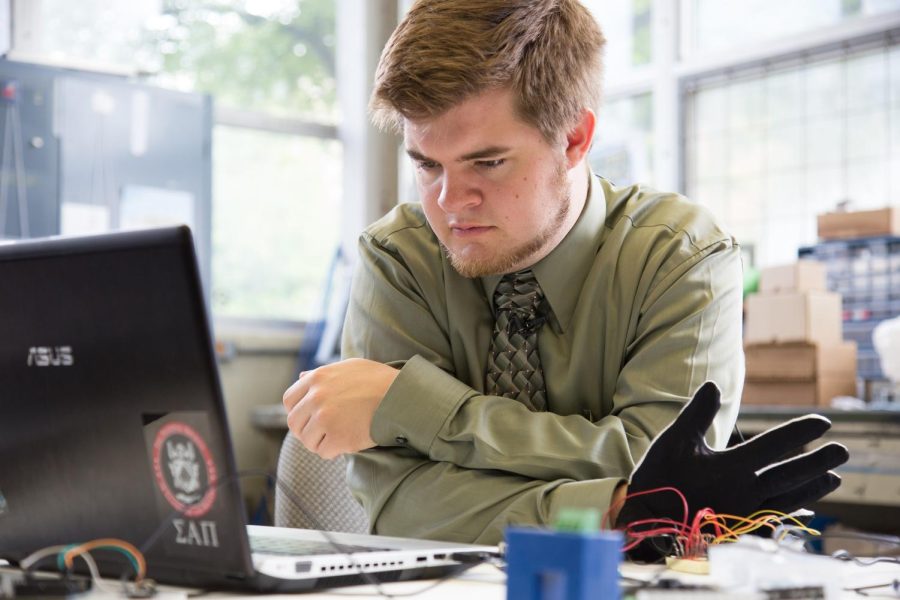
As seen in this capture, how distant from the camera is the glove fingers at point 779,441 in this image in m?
0.99

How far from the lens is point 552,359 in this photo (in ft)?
4.65

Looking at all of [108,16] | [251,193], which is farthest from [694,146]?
[108,16]

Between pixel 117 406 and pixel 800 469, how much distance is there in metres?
0.68

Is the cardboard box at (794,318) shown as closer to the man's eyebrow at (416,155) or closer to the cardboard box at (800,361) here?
the cardboard box at (800,361)

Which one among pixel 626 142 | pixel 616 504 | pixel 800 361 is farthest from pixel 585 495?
pixel 626 142

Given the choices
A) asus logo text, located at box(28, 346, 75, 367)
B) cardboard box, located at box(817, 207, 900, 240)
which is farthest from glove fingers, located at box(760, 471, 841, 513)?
cardboard box, located at box(817, 207, 900, 240)

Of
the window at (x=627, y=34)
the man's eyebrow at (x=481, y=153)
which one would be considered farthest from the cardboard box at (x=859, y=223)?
the man's eyebrow at (x=481, y=153)

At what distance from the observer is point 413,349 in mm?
1442

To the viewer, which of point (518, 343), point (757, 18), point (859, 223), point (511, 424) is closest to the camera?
point (511, 424)

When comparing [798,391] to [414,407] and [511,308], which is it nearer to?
[511,308]

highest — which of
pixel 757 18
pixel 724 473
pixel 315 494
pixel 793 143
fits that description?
pixel 757 18

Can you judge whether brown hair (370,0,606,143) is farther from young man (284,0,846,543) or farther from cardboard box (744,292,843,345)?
cardboard box (744,292,843,345)

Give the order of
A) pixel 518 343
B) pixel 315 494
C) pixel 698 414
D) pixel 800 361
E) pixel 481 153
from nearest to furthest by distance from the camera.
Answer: pixel 698 414, pixel 481 153, pixel 518 343, pixel 315 494, pixel 800 361

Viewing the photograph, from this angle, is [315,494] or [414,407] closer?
[414,407]
